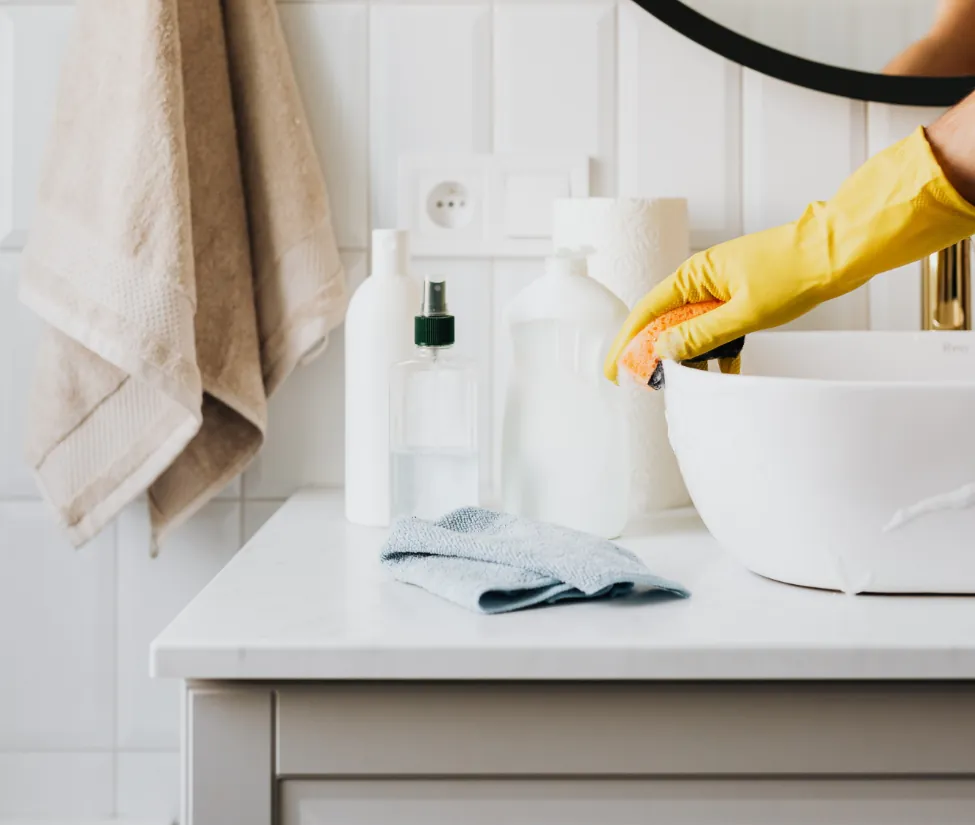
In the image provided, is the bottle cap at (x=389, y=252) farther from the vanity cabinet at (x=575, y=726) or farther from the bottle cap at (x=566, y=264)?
the vanity cabinet at (x=575, y=726)

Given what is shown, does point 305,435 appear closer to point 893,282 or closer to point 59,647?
point 59,647

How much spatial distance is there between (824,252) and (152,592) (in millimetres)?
735

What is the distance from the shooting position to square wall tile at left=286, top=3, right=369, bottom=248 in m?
1.05

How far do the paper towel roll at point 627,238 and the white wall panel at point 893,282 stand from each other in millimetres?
249

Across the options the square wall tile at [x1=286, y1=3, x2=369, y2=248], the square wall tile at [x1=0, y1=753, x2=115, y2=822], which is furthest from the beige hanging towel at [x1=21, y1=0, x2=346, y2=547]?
the square wall tile at [x1=0, y1=753, x2=115, y2=822]

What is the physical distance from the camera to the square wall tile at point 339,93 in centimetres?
105

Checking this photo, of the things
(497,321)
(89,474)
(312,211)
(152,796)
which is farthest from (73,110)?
(152,796)

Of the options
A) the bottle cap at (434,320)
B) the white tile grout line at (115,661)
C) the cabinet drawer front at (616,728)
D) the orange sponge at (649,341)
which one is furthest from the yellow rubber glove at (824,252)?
the white tile grout line at (115,661)

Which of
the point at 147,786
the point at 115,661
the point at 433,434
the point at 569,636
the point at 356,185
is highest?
the point at 356,185

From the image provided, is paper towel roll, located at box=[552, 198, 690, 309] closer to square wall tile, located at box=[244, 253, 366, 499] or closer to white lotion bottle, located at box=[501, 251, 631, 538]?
white lotion bottle, located at box=[501, 251, 631, 538]

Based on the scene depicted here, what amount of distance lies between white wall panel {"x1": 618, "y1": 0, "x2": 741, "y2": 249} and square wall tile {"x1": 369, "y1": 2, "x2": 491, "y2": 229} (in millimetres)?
139

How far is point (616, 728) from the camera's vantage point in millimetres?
587

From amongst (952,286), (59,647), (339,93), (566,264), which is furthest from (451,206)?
(59,647)

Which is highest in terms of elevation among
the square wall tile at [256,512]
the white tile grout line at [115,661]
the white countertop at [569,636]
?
the square wall tile at [256,512]
